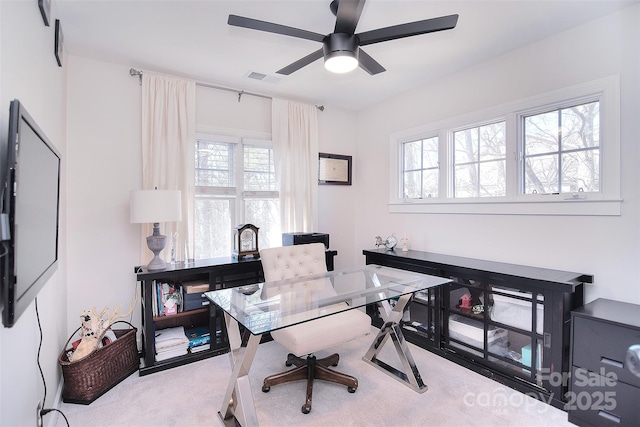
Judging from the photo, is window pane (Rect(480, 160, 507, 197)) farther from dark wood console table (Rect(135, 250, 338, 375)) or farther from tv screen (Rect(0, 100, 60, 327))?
tv screen (Rect(0, 100, 60, 327))

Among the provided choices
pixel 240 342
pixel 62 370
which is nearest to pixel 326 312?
pixel 240 342

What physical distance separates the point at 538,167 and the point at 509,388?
1713 millimetres

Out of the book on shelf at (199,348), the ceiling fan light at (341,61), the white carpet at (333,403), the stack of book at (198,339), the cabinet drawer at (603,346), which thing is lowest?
the white carpet at (333,403)

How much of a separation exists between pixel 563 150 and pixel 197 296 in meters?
3.23

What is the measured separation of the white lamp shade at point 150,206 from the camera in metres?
2.48

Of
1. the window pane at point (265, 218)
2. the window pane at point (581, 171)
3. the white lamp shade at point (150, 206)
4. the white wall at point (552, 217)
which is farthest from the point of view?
the window pane at point (265, 218)

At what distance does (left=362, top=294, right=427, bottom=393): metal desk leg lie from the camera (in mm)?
2318

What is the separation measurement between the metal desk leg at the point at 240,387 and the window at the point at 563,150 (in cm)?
248

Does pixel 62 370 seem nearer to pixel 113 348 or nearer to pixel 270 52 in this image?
pixel 113 348

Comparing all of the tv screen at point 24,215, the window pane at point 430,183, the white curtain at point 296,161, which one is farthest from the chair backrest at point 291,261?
the window pane at point 430,183

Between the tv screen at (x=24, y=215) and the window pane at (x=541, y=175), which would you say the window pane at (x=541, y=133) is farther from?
the tv screen at (x=24, y=215)

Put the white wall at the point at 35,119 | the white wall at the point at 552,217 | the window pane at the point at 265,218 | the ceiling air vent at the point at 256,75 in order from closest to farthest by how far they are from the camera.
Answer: the white wall at the point at 35,119 < the white wall at the point at 552,217 < the ceiling air vent at the point at 256,75 < the window pane at the point at 265,218

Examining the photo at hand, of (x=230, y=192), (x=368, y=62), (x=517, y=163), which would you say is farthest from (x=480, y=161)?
(x=230, y=192)

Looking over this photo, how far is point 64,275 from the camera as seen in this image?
2.53 meters
